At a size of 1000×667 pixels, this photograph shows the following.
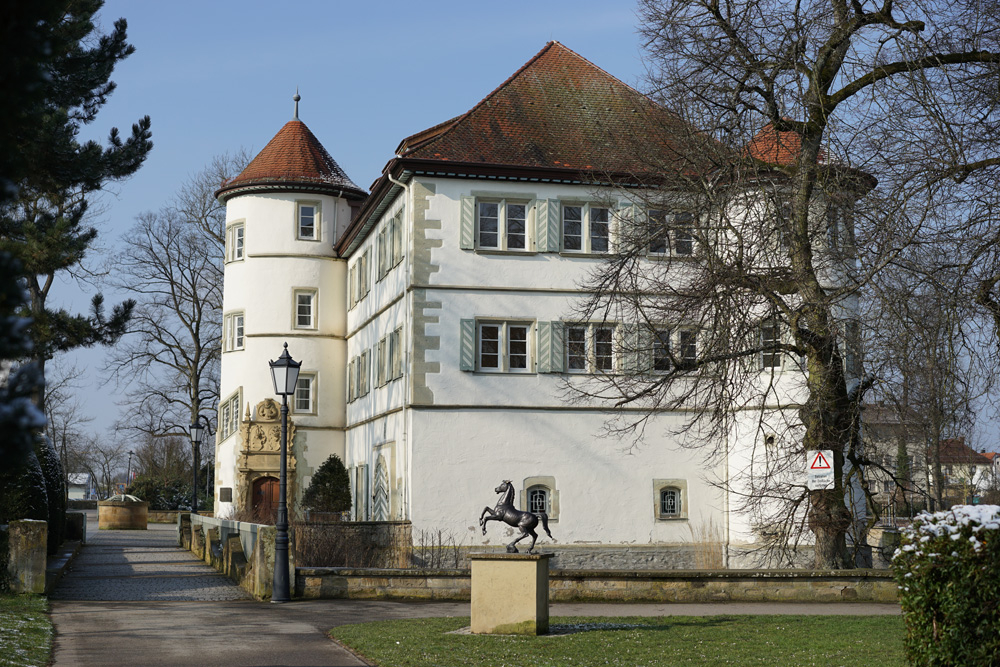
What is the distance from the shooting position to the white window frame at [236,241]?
38031 mm

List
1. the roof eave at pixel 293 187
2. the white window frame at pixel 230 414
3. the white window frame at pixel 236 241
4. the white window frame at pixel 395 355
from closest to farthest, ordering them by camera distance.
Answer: the white window frame at pixel 395 355, the roof eave at pixel 293 187, the white window frame at pixel 230 414, the white window frame at pixel 236 241

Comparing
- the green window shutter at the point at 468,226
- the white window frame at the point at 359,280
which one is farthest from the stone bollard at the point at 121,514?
the green window shutter at the point at 468,226

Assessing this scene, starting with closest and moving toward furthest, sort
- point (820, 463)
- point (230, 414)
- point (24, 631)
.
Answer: point (24, 631)
point (820, 463)
point (230, 414)

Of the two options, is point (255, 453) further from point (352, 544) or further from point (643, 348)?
point (643, 348)

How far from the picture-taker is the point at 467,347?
26891mm

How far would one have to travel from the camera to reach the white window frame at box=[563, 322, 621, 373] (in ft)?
88.6

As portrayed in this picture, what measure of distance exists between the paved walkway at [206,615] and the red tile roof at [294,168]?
638 inches

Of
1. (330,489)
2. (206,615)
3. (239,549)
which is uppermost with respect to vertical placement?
(330,489)

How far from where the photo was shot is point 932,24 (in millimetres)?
15305

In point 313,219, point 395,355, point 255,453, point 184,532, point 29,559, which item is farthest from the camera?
point 313,219

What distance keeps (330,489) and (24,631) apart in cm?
2104

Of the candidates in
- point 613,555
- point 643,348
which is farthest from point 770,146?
point 613,555

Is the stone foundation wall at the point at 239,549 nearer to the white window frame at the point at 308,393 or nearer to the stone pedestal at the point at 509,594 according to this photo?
the white window frame at the point at 308,393

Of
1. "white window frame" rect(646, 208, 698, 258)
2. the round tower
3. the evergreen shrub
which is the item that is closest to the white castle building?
the round tower
